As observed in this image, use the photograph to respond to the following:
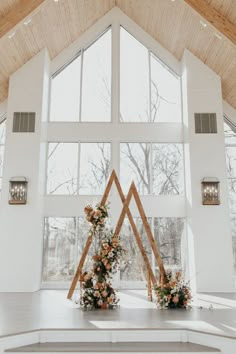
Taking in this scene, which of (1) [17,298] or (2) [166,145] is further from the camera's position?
(2) [166,145]

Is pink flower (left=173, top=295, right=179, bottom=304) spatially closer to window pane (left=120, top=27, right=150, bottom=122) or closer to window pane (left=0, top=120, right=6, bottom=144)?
window pane (left=120, top=27, right=150, bottom=122)

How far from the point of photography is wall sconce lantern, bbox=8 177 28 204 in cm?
783

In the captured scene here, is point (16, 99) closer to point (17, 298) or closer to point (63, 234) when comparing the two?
point (63, 234)

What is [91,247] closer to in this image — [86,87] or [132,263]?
[132,263]

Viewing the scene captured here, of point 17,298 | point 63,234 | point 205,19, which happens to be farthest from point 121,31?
point 17,298

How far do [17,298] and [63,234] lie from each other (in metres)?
2.13

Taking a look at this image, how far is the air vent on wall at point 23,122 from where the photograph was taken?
827 centimetres

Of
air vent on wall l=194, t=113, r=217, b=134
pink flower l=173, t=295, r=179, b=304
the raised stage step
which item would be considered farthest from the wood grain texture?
the raised stage step

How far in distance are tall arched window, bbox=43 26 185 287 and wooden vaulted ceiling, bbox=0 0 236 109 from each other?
2.03 ft

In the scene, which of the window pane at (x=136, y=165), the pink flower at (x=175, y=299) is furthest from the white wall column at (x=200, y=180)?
the pink flower at (x=175, y=299)

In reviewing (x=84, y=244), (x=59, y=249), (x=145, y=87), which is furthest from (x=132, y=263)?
(x=145, y=87)

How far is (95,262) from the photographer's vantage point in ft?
18.2

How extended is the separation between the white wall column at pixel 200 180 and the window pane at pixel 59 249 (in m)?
2.93

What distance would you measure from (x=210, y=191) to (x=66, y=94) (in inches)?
183
